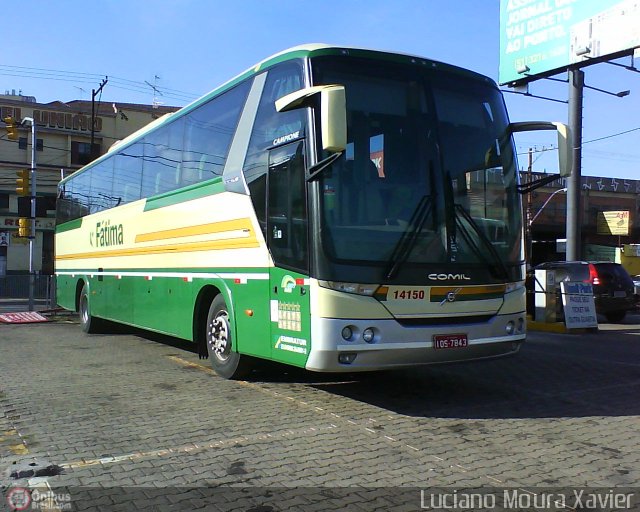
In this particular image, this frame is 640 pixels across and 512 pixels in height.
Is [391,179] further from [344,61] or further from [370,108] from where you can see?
[344,61]

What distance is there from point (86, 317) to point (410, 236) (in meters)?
10.6

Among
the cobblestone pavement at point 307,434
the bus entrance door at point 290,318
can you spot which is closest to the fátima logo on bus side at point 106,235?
the cobblestone pavement at point 307,434

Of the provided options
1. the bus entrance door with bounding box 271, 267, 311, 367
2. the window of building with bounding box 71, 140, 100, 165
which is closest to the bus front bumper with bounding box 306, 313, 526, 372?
the bus entrance door with bounding box 271, 267, 311, 367

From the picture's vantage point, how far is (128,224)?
1148 cm

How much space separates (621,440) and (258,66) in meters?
5.51

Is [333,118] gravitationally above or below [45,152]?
below

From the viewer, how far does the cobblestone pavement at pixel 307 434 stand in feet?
14.3

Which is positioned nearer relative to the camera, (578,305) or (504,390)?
(504,390)

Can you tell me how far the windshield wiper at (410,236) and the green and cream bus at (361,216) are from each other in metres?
0.01

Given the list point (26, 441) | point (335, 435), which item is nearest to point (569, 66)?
point (335, 435)

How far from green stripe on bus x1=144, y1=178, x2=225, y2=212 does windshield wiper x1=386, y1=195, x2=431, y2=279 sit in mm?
2808

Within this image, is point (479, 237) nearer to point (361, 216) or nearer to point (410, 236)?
point (410, 236)

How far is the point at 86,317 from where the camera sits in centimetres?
1441

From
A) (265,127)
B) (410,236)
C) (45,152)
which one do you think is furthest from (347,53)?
(45,152)
